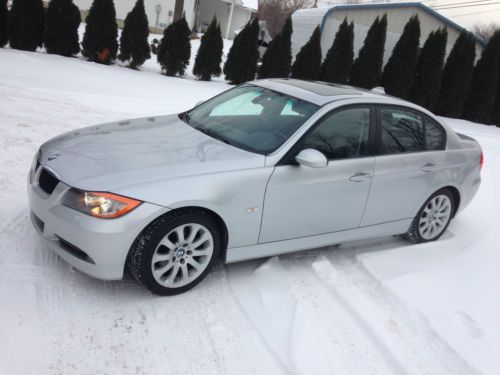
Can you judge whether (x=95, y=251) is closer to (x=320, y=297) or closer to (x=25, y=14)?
(x=320, y=297)

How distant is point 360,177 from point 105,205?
2.25 metres

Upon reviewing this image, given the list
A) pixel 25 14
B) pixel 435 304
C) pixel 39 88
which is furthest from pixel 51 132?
pixel 25 14

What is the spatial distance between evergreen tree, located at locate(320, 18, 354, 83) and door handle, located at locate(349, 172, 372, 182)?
13.0 meters

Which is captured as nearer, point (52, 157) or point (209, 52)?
point (52, 157)

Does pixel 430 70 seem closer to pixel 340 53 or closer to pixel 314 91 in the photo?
pixel 340 53

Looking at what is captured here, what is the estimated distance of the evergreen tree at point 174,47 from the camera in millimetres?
14500

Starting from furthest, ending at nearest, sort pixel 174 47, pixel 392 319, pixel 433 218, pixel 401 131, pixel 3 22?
pixel 174 47 → pixel 3 22 → pixel 433 218 → pixel 401 131 → pixel 392 319

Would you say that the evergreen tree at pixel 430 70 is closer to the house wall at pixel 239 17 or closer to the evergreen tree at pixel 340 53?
the evergreen tree at pixel 340 53

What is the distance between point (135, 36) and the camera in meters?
14.2

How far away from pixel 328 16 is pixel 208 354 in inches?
754

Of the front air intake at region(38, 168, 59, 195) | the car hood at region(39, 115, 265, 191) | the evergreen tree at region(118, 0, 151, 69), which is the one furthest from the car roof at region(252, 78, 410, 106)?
the evergreen tree at region(118, 0, 151, 69)

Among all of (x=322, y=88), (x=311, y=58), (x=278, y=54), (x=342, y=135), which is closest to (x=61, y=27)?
(x=278, y=54)

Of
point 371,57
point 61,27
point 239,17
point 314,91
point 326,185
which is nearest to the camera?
point 326,185

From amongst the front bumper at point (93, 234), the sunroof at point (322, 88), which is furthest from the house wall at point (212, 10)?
the front bumper at point (93, 234)
